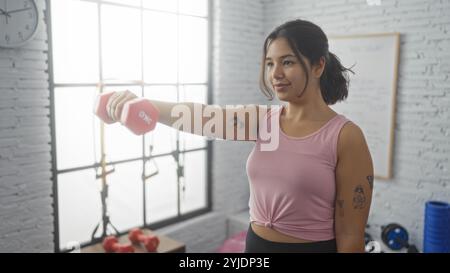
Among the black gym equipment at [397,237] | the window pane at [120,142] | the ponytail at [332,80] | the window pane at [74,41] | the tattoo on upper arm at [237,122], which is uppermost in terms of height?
the window pane at [74,41]

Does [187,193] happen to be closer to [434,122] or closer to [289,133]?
[434,122]

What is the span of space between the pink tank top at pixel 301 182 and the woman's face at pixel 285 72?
0.12 metres

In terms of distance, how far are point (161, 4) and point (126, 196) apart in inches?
56.8

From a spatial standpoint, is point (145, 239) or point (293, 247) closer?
point (293, 247)

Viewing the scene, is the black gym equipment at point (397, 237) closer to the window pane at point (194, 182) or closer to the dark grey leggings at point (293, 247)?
the window pane at point (194, 182)

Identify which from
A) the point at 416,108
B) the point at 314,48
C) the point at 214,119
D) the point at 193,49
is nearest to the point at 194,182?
the point at 193,49

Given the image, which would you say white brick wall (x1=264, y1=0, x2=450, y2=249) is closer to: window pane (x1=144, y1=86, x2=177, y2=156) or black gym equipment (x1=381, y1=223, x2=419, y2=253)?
black gym equipment (x1=381, y1=223, x2=419, y2=253)

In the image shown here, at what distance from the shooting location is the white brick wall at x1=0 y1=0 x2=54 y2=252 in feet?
7.49

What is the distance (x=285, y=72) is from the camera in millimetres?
1187

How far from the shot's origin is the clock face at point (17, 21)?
2164mm

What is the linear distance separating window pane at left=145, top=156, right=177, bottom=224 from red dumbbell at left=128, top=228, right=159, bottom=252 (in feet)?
1.42

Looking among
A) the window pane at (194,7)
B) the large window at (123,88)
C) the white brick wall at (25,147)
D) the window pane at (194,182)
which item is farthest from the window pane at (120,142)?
the window pane at (194,7)

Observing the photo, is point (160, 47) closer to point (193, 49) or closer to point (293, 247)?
point (193, 49)
